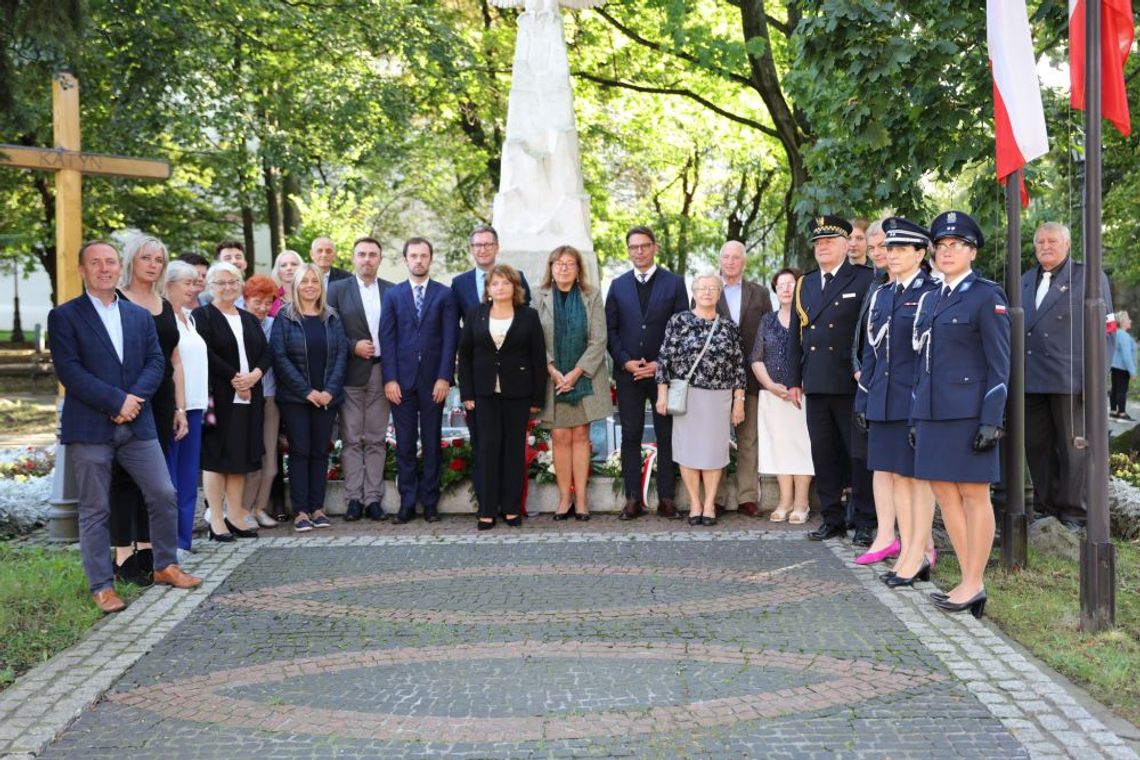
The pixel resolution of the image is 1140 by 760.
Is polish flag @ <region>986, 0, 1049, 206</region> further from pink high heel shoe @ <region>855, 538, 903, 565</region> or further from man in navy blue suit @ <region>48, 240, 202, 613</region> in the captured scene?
man in navy blue suit @ <region>48, 240, 202, 613</region>

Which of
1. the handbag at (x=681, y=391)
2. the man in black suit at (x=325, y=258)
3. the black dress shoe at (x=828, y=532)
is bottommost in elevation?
the black dress shoe at (x=828, y=532)

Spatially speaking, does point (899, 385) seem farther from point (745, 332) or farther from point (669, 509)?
point (669, 509)

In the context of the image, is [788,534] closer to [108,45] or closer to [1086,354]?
[1086,354]

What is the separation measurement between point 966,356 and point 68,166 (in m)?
5.94

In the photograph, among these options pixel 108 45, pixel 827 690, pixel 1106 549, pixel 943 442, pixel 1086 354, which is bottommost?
pixel 827 690

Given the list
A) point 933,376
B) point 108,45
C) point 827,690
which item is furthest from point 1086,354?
point 108,45

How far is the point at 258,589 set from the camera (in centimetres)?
656

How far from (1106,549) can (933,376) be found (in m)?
1.14

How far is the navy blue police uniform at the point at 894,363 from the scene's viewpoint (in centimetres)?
625

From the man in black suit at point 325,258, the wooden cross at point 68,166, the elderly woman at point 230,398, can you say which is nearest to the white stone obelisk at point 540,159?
the man in black suit at point 325,258

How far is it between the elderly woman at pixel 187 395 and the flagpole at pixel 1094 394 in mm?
5127

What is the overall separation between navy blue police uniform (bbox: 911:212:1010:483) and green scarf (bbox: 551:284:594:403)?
324 cm

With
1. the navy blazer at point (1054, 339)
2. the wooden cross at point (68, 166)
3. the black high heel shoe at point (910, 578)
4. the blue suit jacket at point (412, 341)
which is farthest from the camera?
the blue suit jacket at point (412, 341)

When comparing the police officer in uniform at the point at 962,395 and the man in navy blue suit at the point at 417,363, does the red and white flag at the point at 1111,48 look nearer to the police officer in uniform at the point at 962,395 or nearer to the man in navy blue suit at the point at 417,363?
the police officer in uniform at the point at 962,395
